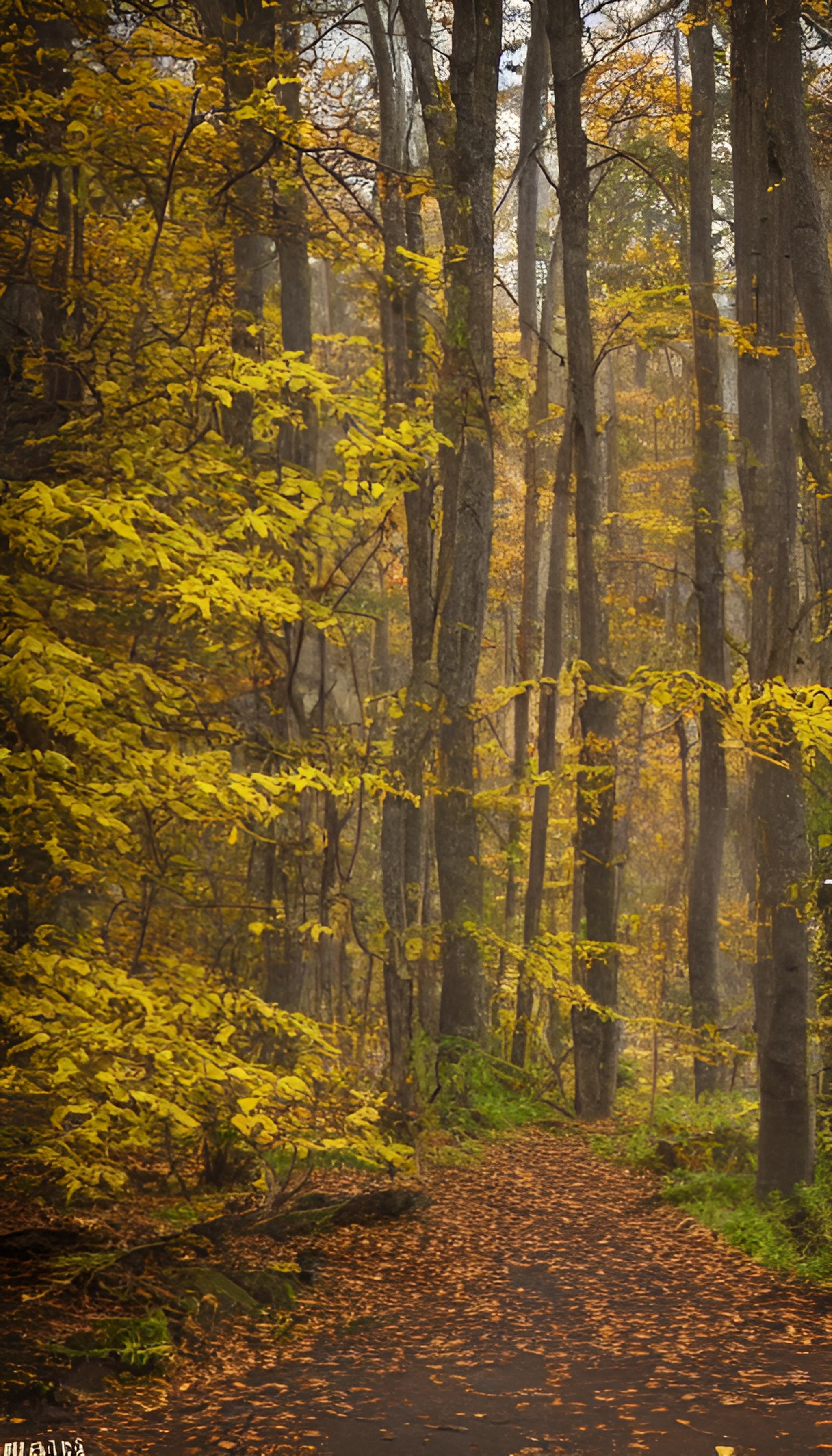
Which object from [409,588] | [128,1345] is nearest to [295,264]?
[409,588]

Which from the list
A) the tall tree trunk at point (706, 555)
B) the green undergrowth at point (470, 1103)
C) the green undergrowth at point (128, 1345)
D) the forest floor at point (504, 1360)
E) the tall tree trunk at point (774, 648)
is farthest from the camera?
the tall tree trunk at point (706, 555)

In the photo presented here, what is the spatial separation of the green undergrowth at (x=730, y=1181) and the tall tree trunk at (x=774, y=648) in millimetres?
234

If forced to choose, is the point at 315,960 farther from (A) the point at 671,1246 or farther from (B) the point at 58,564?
(B) the point at 58,564

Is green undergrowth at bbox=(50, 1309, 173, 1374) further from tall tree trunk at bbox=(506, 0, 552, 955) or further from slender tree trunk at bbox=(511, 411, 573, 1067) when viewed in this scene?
tall tree trunk at bbox=(506, 0, 552, 955)

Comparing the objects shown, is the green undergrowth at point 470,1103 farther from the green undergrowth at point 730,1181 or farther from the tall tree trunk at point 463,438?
the green undergrowth at point 730,1181

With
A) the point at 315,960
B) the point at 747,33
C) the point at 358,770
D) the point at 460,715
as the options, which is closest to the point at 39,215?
the point at 358,770

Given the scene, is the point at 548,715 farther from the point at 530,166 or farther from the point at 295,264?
the point at 530,166

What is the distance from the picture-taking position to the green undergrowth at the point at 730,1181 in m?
7.49

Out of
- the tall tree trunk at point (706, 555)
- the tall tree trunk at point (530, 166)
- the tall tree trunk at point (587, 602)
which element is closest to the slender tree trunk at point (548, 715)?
the tall tree trunk at point (587, 602)

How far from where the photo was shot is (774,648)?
314 inches

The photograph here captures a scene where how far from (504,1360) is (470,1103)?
5954mm

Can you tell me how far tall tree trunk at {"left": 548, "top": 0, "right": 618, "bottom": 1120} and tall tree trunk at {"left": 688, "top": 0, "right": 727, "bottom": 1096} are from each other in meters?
1.82

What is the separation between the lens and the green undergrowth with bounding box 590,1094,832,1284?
749 cm

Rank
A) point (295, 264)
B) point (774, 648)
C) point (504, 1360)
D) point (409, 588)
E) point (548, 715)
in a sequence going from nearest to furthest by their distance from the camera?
1. point (504, 1360)
2. point (774, 648)
3. point (409, 588)
4. point (295, 264)
5. point (548, 715)
